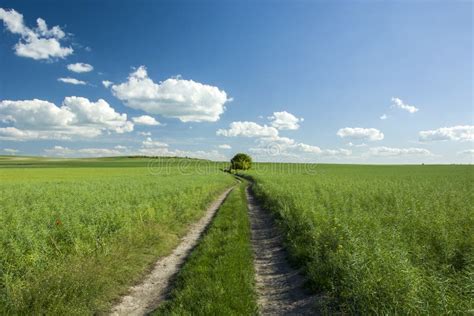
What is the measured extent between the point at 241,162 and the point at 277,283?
3607 inches

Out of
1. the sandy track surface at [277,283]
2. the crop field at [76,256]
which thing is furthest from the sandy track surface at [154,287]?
the sandy track surface at [277,283]

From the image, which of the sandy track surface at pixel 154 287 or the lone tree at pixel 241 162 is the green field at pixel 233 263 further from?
the lone tree at pixel 241 162

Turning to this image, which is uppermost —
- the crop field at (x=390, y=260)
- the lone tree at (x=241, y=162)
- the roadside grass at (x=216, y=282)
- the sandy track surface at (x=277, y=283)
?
the lone tree at (x=241, y=162)

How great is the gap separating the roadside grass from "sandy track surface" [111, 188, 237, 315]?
1.23ft

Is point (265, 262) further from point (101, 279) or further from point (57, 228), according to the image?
point (57, 228)

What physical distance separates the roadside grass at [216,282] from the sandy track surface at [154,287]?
374 mm

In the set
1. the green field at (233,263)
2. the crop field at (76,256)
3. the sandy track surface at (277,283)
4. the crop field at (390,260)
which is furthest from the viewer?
the sandy track surface at (277,283)

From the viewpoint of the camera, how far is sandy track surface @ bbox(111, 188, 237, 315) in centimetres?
635

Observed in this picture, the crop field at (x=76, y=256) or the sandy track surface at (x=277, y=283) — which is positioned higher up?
the crop field at (x=76, y=256)

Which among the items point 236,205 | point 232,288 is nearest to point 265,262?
point 232,288

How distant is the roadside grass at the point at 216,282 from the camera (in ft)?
19.4

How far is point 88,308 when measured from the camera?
6055 millimetres

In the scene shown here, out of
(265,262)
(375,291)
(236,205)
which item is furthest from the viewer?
(236,205)

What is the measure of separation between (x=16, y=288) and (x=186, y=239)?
270 inches
